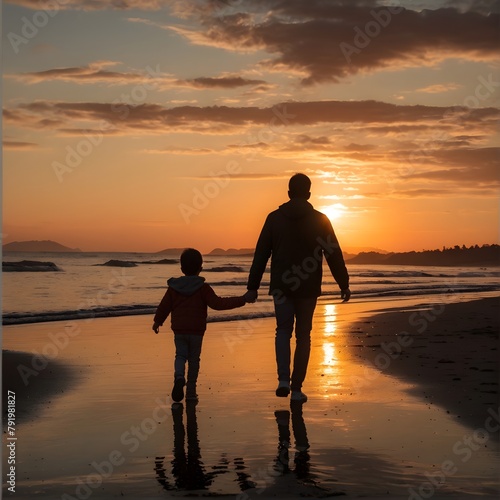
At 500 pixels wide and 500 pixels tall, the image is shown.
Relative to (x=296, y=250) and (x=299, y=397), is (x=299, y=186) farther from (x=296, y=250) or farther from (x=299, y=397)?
(x=299, y=397)

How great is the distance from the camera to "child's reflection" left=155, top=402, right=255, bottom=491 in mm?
4988

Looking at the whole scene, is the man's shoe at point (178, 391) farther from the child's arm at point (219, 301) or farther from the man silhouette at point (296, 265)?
the man silhouette at point (296, 265)

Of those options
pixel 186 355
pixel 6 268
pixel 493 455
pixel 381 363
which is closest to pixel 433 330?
pixel 381 363

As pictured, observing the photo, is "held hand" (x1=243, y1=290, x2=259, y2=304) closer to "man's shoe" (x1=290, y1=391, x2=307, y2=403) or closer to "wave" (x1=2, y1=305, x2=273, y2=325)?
"man's shoe" (x1=290, y1=391, x2=307, y2=403)

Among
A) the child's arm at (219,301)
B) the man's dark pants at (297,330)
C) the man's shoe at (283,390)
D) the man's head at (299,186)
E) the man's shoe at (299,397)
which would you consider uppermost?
the man's head at (299,186)

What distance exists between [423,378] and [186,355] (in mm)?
3079

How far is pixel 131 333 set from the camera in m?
15.0

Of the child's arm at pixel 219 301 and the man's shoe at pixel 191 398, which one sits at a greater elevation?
the child's arm at pixel 219 301

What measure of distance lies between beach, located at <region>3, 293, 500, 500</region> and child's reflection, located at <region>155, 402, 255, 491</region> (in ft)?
0.05

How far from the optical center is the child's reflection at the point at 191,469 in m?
4.99

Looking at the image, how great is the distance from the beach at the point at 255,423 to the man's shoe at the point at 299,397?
3.7 inches

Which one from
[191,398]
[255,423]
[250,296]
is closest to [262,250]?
[250,296]

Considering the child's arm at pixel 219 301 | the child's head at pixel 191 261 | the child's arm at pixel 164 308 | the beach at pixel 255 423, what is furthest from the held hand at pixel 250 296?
the beach at pixel 255 423

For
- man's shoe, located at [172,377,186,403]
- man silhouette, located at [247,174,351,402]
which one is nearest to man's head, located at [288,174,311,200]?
man silhouette, located at [247,174,351,402]
